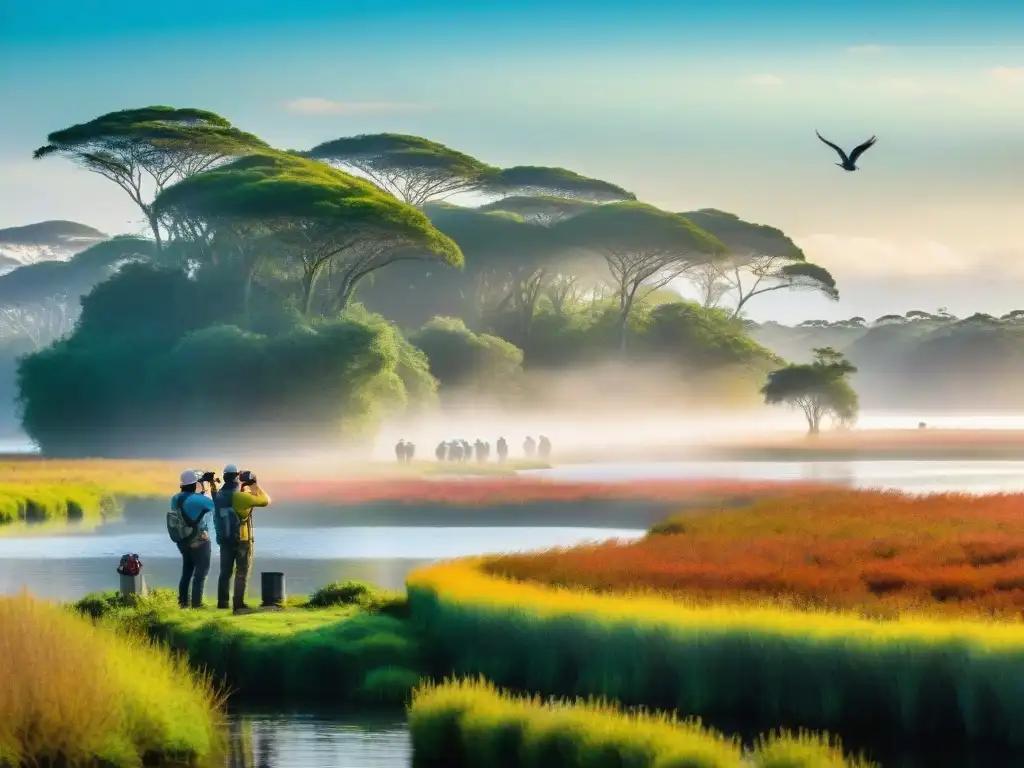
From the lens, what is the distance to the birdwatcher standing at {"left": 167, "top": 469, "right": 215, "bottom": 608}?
20281 mm

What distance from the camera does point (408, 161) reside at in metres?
94.2

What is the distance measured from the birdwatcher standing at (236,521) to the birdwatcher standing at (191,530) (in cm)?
21

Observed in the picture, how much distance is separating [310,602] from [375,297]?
7811 cm

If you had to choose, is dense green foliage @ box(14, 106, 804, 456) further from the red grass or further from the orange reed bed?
the orange reed bed

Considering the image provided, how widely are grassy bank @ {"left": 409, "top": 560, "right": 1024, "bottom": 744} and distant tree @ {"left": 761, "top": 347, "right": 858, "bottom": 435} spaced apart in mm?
74247

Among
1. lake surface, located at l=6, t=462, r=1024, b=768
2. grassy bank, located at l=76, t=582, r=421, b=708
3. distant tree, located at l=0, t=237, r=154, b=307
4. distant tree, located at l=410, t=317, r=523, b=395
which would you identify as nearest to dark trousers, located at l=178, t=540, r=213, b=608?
grassy bank, located at l=76, t=582, r=421, b=708

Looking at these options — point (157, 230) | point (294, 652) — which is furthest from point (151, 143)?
point (294, 652)

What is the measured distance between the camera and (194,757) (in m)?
15.3

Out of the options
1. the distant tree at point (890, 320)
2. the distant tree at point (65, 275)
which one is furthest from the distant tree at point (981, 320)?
the distant tree at point (65, 275)

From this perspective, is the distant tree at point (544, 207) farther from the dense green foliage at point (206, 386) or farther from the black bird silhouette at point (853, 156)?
the black bird silhouette at point (853, 156)

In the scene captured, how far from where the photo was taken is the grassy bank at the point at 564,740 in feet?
44.4

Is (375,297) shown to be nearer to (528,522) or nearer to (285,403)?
(285,403)

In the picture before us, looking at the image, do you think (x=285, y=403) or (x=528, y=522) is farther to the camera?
(x=285, y=403)

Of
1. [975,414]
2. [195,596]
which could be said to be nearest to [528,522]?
[195,596]
